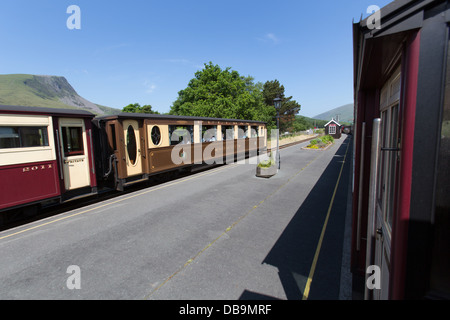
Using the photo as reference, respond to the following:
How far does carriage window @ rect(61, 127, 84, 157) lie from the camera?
7.27 m

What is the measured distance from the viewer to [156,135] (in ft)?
33.5

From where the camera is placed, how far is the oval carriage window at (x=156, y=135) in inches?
395

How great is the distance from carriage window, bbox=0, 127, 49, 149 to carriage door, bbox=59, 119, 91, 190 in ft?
1.54

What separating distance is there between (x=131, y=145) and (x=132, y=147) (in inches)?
3.6

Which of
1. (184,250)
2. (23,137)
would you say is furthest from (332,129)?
(23,137)

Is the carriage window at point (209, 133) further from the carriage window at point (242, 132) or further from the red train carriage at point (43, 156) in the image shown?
the red train carriage at point (43, 156)

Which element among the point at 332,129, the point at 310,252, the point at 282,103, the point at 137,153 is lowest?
the point at 310,252

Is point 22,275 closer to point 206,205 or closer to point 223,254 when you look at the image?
point 223,254

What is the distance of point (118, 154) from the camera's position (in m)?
8.81

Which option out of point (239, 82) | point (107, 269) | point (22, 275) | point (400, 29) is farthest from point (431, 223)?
point (239, 82)

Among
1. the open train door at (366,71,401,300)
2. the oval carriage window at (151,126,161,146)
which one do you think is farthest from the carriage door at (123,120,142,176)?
the open train door at (366,71,401,300)

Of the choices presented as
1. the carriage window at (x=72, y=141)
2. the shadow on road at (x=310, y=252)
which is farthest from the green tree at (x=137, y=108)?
the shadow on road at (x=310, y=252)

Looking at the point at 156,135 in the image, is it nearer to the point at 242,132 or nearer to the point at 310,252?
the point at 310,252

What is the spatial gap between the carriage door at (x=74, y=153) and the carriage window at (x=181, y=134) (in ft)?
13.2
